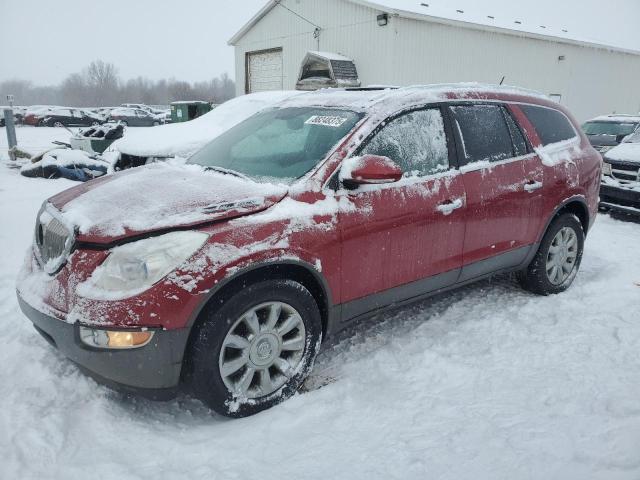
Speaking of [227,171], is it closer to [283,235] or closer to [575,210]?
[283,235]

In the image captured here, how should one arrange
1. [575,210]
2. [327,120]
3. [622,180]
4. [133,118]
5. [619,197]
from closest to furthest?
[327,120] → [575,210] → [619,197] → [622,180] → [133,118]

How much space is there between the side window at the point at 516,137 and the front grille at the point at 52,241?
10.5 feet

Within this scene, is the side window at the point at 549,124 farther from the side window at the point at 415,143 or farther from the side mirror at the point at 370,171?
the side mirror at the point at 370,171

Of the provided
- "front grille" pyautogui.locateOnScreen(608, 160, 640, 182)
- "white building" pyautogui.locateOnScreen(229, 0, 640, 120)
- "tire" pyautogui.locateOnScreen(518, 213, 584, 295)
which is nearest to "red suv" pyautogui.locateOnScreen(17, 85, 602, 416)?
"tire" pyautogui.locateOnScreen(518, 213, 584, 295)

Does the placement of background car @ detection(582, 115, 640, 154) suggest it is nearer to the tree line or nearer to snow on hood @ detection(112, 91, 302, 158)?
snow on hood @ detection(112, 91, 302, 158)

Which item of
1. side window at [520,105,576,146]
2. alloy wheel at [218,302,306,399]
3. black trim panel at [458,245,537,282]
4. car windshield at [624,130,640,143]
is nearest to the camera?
alloy wheel at [218,302,306,399]

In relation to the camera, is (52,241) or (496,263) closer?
(52,241)

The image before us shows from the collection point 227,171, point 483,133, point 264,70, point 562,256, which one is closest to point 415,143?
point 483,133

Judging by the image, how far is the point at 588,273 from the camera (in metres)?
4.91

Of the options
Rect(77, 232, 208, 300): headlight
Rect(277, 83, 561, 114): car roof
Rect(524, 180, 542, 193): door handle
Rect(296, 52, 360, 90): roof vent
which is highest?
Rect(296, 52, 360, 90): roof vent

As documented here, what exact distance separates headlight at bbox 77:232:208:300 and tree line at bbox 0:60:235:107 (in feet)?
260

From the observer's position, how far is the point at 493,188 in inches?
140

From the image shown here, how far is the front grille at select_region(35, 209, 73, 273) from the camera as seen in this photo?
8.06 feet

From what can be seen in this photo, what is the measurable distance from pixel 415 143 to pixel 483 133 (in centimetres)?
73
